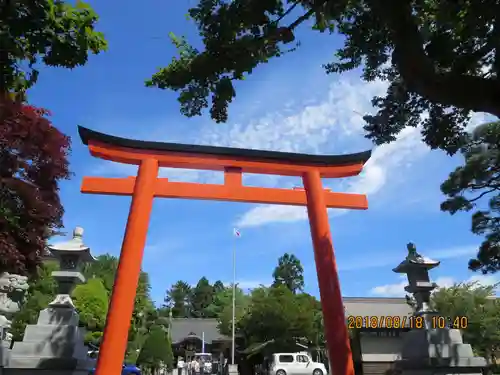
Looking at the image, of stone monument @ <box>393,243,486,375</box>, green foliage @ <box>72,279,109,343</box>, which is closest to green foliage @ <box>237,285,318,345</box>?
green foliage @ <box>72,279,109,343</box>

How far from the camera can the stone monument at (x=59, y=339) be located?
23.8ft

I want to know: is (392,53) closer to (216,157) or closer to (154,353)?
(216,157)

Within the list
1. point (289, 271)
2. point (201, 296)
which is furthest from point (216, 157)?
point (201, 296)

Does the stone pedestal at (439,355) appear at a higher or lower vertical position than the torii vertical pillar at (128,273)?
lower

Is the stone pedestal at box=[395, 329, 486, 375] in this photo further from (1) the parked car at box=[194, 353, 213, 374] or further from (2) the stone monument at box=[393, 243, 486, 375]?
(1) the parked car at box=[194, 353, 213, 374]

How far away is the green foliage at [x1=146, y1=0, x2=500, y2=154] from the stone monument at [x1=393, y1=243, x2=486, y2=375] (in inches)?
149

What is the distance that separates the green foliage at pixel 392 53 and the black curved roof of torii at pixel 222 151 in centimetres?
330

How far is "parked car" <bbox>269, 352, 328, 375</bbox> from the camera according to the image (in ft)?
67.3

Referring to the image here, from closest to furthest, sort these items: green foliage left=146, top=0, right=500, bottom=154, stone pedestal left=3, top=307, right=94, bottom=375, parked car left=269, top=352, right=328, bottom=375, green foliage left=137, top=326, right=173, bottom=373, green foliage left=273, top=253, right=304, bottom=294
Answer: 1. green foliage left=146, top=0, right=500, bottom=154
2. stone pedestal left=3, top=307, right=94, bottom=375
3. parked car left=269, top=352, right=328, bottom=375
4. green foliage left=137, top=326, right=173, bottom=373
5. green foliage left=273, top=253, right=304, bottom=294

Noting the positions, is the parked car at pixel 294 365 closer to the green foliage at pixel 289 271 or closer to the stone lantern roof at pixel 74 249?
the stone lantern roof at pixel 74 249

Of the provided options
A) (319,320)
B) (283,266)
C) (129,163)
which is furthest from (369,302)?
(129,163)

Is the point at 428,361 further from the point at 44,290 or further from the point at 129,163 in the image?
the point at 44,290

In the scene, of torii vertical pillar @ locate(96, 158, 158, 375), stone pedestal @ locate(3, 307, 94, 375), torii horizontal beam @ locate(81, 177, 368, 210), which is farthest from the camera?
torii horizontal beam @ locate(81, 177, 368, 210)

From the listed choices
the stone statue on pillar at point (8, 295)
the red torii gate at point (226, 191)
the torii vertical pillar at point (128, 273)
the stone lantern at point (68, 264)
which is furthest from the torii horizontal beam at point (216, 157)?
the stone statue on pillar at point (8, 295)
